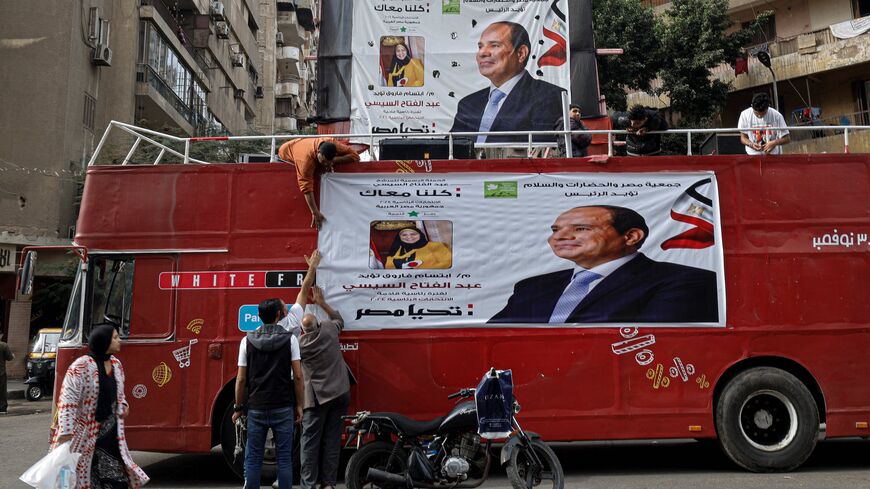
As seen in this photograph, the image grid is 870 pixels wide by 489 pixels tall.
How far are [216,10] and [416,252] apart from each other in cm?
2629

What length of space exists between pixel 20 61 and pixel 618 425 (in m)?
20.2

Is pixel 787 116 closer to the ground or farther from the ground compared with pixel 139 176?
farther from the ground

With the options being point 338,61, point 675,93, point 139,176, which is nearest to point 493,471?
point 139,176

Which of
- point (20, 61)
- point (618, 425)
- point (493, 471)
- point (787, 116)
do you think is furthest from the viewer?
point (787, 116)

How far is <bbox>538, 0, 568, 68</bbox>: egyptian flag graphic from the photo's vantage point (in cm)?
1050

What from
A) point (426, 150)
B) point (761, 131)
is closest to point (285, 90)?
point (426, 150)

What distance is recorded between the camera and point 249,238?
7469 mm

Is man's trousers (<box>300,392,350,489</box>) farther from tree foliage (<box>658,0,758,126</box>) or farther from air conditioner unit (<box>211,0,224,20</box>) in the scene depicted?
air conditioner unit (<box>211,0,224,20</box>)

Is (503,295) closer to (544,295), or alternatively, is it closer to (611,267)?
(544,295)

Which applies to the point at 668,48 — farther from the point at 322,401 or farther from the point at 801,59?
the point at 322,401

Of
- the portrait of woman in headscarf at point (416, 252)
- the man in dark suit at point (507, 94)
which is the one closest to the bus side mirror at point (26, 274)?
the portrait of woman in headscarf at point (416, 252)

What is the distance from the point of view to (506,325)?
24.3ft

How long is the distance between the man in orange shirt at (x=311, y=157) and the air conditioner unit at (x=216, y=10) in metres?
25.3

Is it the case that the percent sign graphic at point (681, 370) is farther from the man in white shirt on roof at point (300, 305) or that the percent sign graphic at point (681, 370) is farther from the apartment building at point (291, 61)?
the apartment building at point (291, 61)
